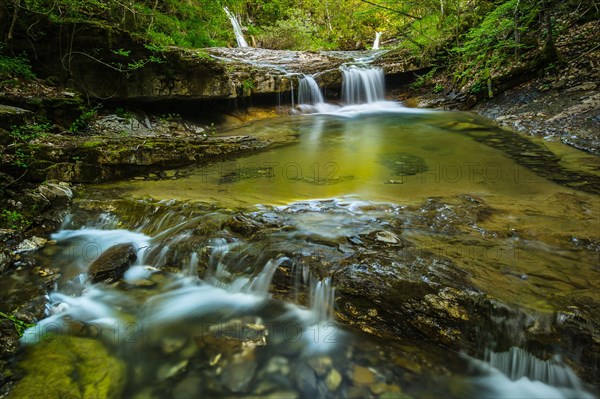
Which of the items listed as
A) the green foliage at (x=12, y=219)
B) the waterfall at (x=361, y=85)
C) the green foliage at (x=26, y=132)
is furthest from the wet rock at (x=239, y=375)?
the waterfall at (x=361, y=85)

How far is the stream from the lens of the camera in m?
2.41

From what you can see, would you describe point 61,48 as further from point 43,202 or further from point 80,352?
point 80,352

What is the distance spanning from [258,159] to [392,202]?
3548 millimetres

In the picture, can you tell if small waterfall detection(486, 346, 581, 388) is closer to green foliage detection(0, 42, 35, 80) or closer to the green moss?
the green moss

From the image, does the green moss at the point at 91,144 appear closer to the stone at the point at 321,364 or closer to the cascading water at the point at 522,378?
the stone at the point at 321,364

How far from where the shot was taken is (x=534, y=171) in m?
5.35

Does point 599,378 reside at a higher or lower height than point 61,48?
lower

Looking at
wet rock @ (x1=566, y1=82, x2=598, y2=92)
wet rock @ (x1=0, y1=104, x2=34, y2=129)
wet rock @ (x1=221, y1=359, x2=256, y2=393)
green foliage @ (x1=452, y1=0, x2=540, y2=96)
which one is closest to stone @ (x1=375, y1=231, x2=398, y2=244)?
wet rock @ (x1=221, y1=359, x2=256, y2=393)

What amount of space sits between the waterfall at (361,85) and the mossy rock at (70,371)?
1239 cm

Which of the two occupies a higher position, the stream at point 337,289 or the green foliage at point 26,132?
the green foliage at point 26,132

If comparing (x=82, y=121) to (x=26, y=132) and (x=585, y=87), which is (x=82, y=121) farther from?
(x=585, y=87)

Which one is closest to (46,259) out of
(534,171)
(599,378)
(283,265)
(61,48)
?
(283,265)

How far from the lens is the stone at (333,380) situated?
2446mm

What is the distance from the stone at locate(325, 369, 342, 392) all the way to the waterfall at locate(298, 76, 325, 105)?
11.3 metres
